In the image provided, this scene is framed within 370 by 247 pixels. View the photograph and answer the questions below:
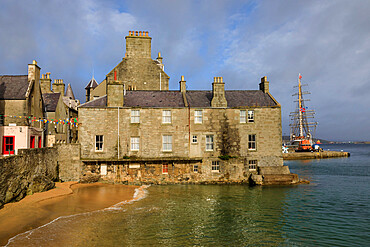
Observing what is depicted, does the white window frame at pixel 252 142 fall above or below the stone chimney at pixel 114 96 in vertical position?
below

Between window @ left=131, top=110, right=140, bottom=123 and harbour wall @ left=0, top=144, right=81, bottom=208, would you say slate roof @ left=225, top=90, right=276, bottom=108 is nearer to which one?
window @ left=131, top=110, right=140, bottom=123

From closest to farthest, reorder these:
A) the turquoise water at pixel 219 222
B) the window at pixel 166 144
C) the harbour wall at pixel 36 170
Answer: the turquoise water at pixel 219 222 < the harbour wall at pixel 36 170 < the window at pixel 166 144

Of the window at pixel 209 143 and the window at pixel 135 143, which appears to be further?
the window at pixel 209 143

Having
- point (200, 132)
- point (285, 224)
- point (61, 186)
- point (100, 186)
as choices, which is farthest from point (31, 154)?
point (285, 224)

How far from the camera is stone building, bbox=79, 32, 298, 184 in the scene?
90.9 feet

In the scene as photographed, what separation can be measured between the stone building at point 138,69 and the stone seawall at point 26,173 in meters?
14.2

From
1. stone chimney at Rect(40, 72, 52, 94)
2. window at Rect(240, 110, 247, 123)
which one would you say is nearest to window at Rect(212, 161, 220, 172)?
window at Rect(240, 110, 247, 123)

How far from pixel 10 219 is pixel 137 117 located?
50.1ft

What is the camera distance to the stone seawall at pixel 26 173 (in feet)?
58.1

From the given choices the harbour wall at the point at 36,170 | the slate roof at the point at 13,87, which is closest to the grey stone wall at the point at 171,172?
the harbour wall at the point at 36,170

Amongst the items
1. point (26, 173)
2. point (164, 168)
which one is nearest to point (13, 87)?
point (26, 173)

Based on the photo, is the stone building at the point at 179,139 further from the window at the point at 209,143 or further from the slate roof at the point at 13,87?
the slate roof at the point at 13,87

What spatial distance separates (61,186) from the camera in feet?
80.9

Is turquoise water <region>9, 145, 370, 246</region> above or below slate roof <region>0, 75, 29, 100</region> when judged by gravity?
below
